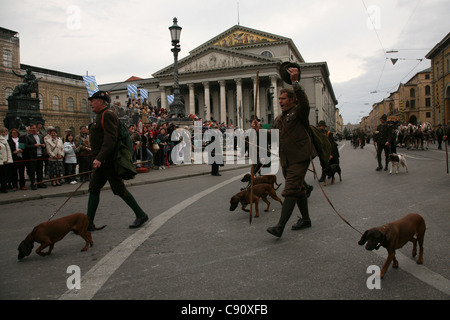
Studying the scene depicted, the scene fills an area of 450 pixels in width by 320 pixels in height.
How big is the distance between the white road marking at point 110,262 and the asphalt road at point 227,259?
12 mm

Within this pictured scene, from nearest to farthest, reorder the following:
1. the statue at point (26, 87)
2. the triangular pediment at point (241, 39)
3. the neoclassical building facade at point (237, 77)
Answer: the statue at point (26, 87) → the neoclassical building facade at point (237, 77) → the triangular pediment at point (241, 39)

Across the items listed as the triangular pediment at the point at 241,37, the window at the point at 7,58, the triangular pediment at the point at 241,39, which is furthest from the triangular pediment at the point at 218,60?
the window at the point at 7,58

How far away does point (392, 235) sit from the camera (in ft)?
10.5

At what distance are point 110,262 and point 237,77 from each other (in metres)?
61.9

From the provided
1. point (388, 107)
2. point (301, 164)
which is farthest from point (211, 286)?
point (388, 107)

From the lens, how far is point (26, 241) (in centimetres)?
406

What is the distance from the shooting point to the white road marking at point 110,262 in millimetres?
3107

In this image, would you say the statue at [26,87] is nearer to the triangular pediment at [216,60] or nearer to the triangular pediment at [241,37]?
the triangular pediment at [216,60]

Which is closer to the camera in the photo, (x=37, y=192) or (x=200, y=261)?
(x=200, y=261)

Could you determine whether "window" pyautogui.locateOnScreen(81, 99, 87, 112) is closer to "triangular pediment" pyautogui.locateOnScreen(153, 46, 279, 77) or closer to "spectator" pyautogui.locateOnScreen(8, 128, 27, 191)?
"triangular pediment" pyautogui.locateOnScreen(153, 46, 279, 77)

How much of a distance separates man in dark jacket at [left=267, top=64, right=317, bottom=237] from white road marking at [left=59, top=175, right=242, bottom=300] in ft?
5.96
